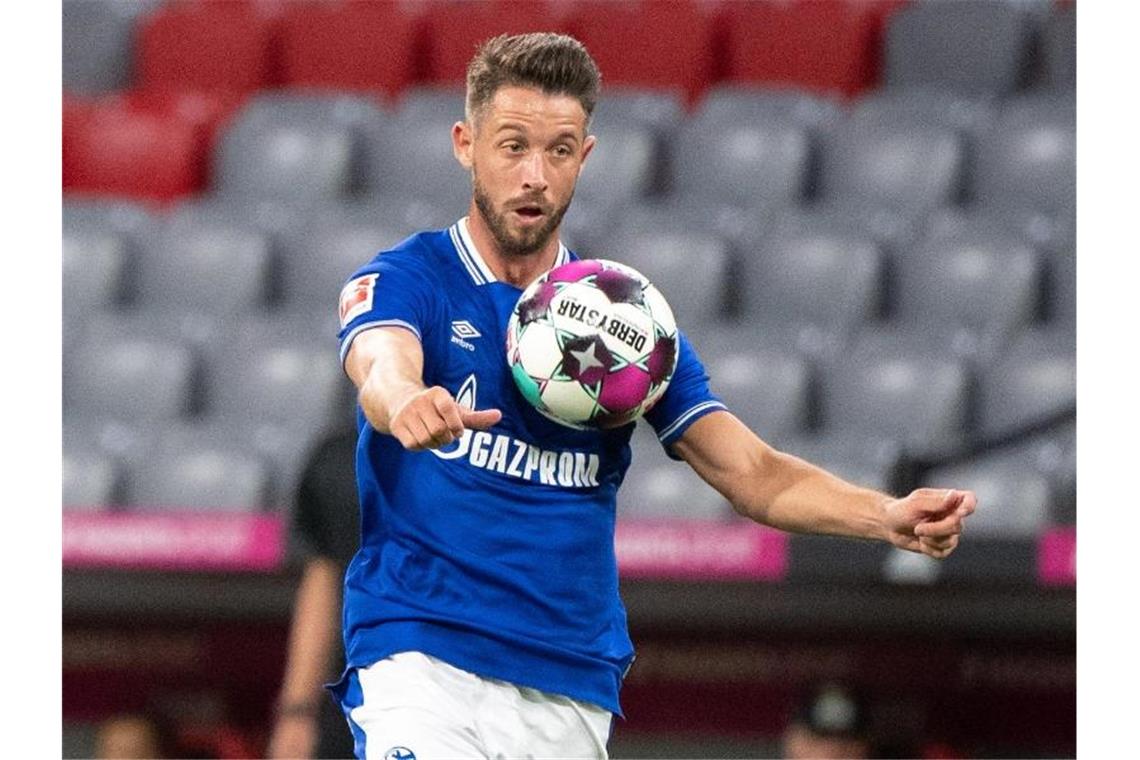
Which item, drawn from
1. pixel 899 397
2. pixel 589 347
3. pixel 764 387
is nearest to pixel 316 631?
pixel 589 347

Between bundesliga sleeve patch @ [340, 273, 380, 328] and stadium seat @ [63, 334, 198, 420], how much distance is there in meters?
4.13

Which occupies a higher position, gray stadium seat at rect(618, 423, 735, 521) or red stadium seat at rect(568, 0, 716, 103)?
red stadium seat at rect(568, 0, 716, 103)

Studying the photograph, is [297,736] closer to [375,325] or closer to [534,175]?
[375,325]

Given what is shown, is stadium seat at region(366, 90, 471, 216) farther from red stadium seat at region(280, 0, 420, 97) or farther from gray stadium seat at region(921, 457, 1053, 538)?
gray stadium seat at region(921, 457, 1053, 538)

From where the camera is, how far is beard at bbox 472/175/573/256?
11.2 ft

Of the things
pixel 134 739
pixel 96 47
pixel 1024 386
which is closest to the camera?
pixel 134 739

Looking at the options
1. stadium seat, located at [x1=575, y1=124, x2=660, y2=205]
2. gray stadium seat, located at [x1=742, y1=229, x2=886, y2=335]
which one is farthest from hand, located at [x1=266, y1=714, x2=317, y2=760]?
stadium seat, located at [x1=575, y1=124, x2=660, y2=205]

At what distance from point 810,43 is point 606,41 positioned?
35.7 inches

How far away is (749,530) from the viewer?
600cm

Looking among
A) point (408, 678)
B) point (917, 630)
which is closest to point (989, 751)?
point (917, 630)

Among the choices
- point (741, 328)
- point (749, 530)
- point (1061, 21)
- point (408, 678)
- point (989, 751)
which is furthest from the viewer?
point (1061, 21)

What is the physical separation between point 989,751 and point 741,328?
69.7 inches

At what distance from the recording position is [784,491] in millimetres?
3559
